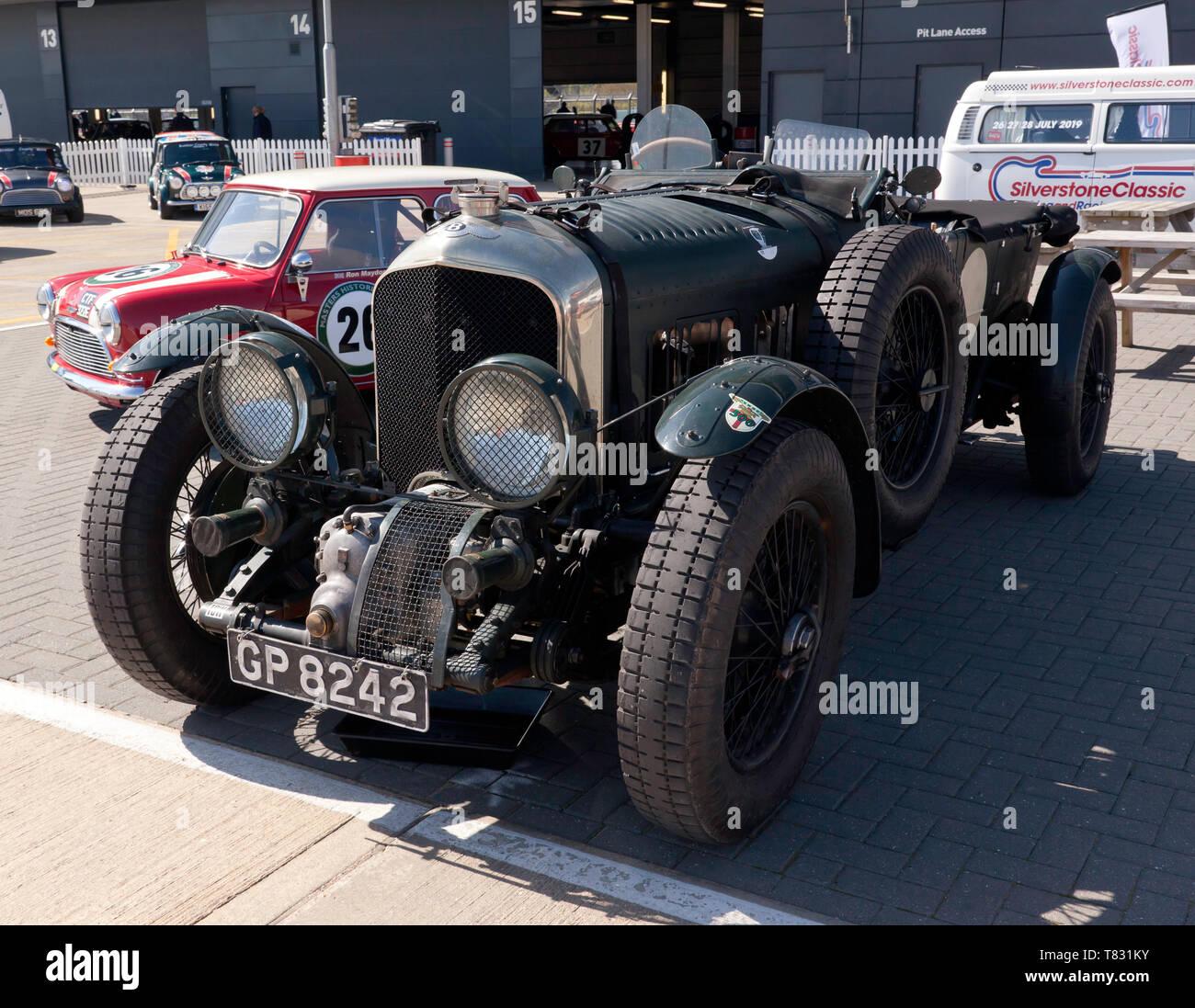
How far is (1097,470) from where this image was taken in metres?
7.13

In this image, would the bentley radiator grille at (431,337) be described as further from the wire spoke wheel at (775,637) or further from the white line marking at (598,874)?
the white line marking at (598,874)

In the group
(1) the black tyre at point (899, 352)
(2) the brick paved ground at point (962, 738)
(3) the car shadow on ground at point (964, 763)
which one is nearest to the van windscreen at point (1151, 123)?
(2) the brick paved ground at point (962, 738)

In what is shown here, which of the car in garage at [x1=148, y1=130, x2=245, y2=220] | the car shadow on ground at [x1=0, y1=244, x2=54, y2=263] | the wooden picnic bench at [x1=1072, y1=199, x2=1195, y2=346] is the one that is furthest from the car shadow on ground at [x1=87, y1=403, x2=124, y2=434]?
the car in garage at [x1=148, y1=130, x2=245, y2=220]

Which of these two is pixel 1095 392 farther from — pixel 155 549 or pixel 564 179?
pixel 155 549

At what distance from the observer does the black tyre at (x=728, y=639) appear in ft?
10.0

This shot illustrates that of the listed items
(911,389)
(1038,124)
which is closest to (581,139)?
(1038,124)

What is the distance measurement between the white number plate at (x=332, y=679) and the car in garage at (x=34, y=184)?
2062 cm

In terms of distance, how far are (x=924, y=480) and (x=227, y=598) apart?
295 cm

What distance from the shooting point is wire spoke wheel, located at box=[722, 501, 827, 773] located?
3.50 meters

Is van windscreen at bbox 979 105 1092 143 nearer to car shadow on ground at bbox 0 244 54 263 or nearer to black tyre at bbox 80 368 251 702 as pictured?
black tyre at bbox 80 368 251 702

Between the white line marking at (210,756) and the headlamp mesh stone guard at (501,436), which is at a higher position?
the headlamp mesh stone guard at (501,436)

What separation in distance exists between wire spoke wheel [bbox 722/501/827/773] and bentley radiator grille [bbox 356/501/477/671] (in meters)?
0.90
